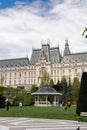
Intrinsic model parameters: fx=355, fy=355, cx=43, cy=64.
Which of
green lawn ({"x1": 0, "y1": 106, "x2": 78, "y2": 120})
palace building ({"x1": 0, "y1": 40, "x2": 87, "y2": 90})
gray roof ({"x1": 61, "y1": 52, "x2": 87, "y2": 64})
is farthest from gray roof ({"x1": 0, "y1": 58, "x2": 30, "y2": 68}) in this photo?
green lawn ({"x1": 0, "y1": 106, "x2": 78, "y2": 120})

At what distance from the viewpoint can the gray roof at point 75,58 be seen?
12700cm

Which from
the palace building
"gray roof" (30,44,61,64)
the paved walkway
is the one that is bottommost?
the paved walkway

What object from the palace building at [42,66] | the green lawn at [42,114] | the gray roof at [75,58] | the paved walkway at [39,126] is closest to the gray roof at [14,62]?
the palace building at [42,66]

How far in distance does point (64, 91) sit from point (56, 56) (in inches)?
2291

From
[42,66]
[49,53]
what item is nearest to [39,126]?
[49,53]

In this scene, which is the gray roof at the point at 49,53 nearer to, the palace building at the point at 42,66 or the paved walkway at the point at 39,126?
the palace building at the point at 42,66

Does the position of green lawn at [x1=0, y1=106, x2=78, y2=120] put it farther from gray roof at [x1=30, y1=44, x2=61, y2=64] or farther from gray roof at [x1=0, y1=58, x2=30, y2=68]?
gray roof at [x1=0, y1=58, x2=30, y2=68]

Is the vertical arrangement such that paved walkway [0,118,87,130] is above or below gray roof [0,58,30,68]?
below

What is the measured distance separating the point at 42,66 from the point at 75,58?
49.0ft

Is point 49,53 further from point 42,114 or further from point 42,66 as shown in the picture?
point 42,114

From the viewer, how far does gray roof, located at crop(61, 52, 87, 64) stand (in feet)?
417

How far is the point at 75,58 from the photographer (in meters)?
129

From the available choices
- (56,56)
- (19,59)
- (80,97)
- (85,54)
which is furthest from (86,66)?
(80,97)

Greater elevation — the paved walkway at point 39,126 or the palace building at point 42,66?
the palace building at point 42,66
